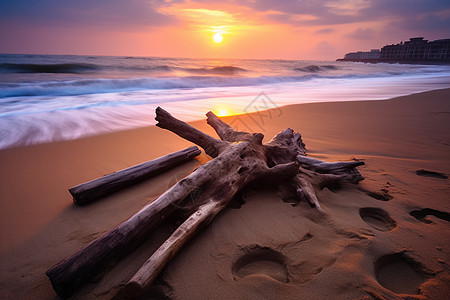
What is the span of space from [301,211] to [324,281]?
672mm

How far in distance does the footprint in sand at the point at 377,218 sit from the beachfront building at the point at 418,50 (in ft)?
255

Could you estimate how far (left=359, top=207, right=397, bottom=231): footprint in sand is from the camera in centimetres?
182

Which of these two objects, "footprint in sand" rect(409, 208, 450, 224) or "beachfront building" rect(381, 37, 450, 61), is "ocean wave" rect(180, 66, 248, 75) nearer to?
"footprint in sand" rect(409, 208, 450, 224)

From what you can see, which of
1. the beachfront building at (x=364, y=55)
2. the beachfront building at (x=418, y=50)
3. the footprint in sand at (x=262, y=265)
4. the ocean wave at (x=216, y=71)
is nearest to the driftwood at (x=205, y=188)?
the footprint in sand at (x=262, y=265)

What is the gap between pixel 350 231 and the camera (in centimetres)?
171

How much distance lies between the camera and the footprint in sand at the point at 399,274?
1.32 meters

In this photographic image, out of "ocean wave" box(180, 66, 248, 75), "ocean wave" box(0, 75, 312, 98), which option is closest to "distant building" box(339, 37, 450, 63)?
"ocean wave" box(180, 66, 248, 75)

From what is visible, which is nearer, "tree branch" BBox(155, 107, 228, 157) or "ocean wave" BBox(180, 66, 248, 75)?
"tree branch" BBox(155, 107, 228, 157)

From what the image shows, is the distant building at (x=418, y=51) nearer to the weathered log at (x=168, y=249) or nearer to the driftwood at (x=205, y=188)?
the driftwood at (x=205, y=188)

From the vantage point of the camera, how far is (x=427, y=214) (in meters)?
1.98

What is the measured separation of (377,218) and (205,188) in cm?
145

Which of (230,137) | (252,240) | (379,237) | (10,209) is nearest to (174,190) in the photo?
(252,240)

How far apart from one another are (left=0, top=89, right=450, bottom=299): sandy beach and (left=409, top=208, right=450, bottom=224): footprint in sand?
0.04 ft

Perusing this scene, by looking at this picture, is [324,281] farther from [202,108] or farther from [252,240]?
[202,108]
